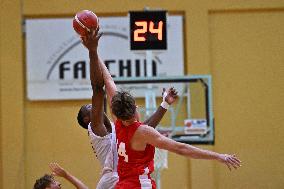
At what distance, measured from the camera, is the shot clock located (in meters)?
8.27

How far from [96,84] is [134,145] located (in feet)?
1.77

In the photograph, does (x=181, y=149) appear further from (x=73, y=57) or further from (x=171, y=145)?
(x=73, y=57)

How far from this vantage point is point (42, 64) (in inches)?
429

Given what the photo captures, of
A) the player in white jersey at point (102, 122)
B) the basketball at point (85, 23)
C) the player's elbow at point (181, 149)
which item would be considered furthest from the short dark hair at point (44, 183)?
Result: the player's elbow at point (181, 149)

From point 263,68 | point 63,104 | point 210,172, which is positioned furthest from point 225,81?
point 63,104

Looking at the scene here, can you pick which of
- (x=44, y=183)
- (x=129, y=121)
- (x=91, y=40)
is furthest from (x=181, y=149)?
(x=44, y=183)

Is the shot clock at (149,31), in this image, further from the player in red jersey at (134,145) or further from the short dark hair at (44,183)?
the player in red jersey at (134,145)

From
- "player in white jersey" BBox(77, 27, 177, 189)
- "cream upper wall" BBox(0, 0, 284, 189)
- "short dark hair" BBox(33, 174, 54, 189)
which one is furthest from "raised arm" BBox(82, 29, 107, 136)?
"cream upper wall" BBox(0, 0, 284, 189)

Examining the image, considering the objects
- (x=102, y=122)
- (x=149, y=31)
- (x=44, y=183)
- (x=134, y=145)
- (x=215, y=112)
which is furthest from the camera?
(x=215, y=112)

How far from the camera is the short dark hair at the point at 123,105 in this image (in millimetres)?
4195

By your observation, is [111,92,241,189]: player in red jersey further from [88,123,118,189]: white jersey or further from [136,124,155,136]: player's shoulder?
[88,123,118,189]: white jersey

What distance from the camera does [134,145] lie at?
4.27 meters

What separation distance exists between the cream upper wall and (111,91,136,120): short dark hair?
6.60 metres

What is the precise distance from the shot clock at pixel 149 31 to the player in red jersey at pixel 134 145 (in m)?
3.97
